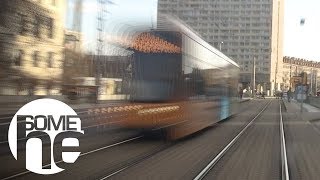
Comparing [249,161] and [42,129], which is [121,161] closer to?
[249,161]

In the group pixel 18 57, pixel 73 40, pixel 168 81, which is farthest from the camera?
pixel 168 81

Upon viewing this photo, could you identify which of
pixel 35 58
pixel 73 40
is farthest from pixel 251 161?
pixel 35 58

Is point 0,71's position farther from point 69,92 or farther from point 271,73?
point 271,73

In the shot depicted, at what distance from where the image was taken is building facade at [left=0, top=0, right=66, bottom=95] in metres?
6.23

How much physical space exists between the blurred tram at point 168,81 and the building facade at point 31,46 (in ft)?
18.1

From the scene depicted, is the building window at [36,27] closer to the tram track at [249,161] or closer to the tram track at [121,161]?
the tram track at [121,161]

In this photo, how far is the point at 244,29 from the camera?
85812 millimetres

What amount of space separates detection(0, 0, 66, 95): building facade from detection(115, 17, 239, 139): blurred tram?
553cm

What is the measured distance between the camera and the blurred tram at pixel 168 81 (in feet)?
47.3

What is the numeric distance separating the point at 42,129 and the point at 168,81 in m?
9.38

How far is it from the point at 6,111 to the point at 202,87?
13.2 meters

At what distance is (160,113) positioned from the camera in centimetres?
1559

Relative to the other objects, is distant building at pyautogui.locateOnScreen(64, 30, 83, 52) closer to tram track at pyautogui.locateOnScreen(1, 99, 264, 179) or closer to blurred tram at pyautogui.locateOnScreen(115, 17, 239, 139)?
tram track at pyautogui.locateOnScreen(1, 99, 264, 179)

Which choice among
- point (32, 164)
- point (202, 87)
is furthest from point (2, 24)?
point (202, 87)
